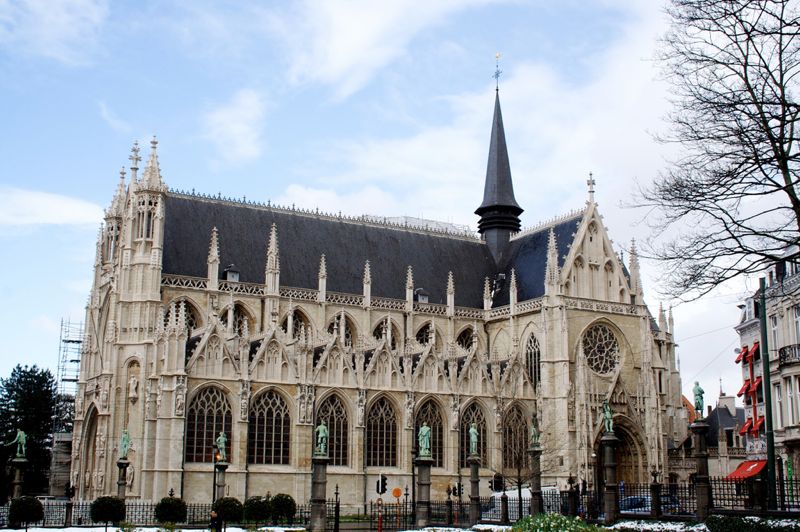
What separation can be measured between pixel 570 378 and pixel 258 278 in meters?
18.8

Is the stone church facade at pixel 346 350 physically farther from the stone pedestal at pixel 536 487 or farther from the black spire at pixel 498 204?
the stone pedestal at pixel 536 487

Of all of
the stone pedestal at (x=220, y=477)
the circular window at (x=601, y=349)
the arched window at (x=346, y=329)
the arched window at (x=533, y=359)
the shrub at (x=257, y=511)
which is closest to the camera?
the shrub at (x=257, y=511)

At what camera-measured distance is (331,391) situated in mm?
50688

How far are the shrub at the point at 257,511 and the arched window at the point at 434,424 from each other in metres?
16.2

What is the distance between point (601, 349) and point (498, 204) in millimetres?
14020

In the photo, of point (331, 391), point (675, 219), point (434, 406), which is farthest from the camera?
point (434, 406)

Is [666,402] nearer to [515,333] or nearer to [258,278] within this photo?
[515,333]

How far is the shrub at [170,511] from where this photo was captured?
121ft

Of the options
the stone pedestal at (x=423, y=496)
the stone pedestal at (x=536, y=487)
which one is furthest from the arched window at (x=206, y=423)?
the stone pedestal at (x=536, y=487)

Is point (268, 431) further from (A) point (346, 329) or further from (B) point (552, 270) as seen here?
(B) point (552, 270)

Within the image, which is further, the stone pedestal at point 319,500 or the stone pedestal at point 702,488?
the stone pedestal at point 319,500

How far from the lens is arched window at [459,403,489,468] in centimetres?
5462

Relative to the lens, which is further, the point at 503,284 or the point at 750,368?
the point at 503,284

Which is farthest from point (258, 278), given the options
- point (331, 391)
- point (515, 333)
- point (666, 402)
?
point (666, 402)
